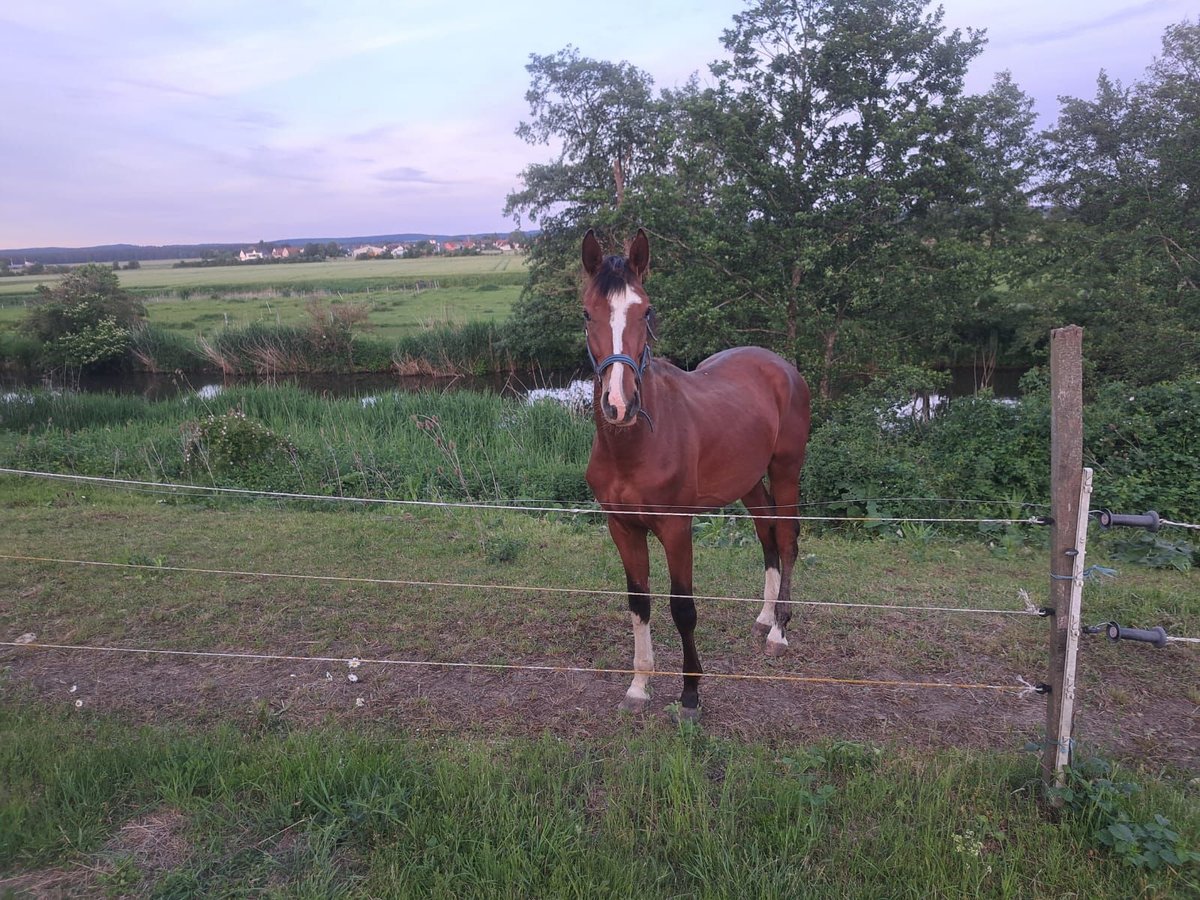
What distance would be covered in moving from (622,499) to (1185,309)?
12.9 meters

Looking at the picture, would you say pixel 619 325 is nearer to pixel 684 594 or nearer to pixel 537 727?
pixel 684 594

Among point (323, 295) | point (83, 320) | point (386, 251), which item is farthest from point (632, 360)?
point (386, 251)

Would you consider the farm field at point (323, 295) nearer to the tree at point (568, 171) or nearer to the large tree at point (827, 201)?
the tree at point (568, 171)

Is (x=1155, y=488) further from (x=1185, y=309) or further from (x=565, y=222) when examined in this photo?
(x=565, y=222)

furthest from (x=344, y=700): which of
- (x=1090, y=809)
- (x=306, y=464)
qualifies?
(x=306, y=464)

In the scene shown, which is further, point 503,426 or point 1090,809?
point 503,426

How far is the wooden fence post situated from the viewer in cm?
264

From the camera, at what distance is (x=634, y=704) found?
149 inches

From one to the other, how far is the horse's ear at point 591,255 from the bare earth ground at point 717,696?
2.20m

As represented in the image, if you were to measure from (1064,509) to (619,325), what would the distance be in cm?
187

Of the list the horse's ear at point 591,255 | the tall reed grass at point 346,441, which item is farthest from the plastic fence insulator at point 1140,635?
the tall reed grass at point 346,441

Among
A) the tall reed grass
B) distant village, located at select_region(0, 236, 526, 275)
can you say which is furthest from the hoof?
distant village, located at select_region(0, 236, 526, 275)

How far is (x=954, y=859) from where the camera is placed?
99.7 inches

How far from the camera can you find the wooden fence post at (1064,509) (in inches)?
104
